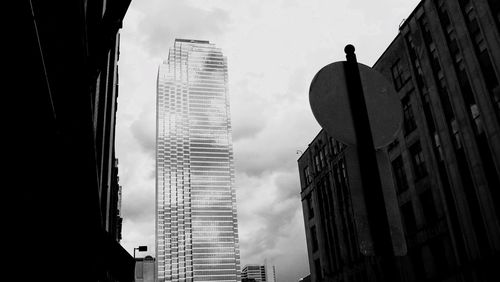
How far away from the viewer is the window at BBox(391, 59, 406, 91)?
118 feet

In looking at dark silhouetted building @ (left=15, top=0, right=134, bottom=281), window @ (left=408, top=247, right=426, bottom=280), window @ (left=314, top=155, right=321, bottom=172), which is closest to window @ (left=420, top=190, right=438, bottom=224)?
window @ (left=408, top=247, right=426, bottom=280)

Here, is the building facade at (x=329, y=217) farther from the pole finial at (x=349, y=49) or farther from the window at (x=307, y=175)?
the pole finial at (x=349, y=49)

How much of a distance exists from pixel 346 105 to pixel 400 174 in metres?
34.3

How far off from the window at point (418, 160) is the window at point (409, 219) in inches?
106

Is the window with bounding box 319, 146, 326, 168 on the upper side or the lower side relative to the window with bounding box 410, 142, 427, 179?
upper

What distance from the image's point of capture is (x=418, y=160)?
109 ft

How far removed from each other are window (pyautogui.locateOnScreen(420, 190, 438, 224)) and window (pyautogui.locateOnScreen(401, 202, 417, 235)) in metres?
1.63

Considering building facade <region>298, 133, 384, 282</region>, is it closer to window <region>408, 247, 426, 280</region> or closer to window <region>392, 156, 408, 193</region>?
window <region>408, 247, 426, 280</region>

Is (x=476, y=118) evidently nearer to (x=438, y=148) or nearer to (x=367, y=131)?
(x=438, y=148)

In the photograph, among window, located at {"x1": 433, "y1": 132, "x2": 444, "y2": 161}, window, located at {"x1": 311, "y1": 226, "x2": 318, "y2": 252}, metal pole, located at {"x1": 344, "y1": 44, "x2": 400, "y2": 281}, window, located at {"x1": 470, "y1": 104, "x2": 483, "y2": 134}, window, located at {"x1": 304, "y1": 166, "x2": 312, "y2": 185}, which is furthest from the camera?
window, located at {"x1": 304, "y1": 166, "x2": 312, "y2": 185}

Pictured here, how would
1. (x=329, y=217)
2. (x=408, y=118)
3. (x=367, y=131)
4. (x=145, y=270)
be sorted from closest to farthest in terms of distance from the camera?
(x=367, y=131) < (x=408, y=118) < (x=329, y=217) < (x=145, y=270)

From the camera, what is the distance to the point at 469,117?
2761cm

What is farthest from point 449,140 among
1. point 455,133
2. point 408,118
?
point 408,118

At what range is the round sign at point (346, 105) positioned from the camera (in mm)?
3326
